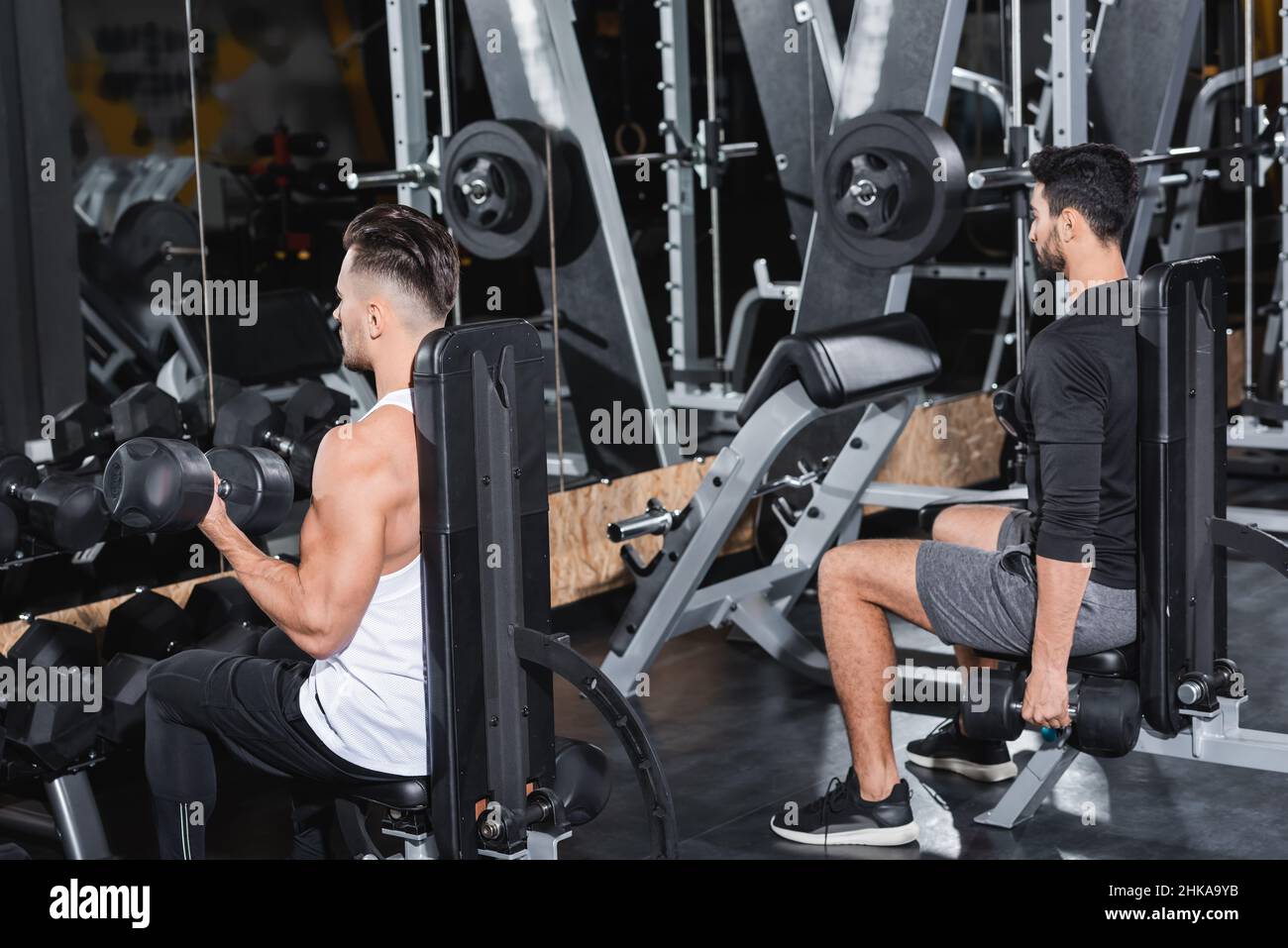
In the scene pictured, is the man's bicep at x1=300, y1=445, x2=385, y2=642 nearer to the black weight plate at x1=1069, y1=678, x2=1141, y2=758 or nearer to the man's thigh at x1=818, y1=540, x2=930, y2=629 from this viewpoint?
the man's thigh at x1=818, y1=540, x2=930, y2=629

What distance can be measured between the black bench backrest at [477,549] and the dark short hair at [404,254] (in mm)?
126

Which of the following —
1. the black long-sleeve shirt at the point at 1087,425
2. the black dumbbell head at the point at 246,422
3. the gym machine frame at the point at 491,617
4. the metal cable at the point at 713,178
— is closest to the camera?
the gym machine frame at the point at 491,617

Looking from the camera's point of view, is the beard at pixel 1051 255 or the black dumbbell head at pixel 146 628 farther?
the black dumbbell head at pixel 146 628

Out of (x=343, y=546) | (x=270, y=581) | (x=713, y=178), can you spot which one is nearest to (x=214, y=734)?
(x=270, y=581)

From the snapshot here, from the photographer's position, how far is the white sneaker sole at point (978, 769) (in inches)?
122

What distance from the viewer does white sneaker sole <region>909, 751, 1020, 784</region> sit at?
310cm

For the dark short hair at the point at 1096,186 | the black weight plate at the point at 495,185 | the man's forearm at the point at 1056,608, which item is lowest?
the man's forearm at the point at 1056,608

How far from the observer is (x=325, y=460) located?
6.76ft

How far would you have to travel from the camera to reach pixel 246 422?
3.18m

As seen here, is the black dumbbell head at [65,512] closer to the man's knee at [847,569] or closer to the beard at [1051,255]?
the man's knee at [847,569]

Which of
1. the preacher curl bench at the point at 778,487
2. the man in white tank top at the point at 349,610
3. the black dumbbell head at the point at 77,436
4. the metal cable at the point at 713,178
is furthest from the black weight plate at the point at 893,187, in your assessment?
the man in white tank top at the point at 349,610

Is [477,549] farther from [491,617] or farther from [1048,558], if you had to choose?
[1048,558]

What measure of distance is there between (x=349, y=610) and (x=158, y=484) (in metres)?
0.28
